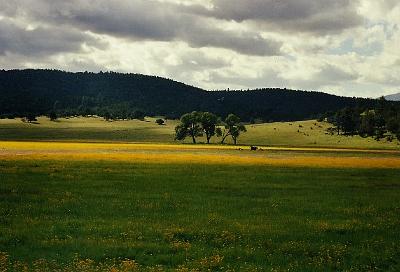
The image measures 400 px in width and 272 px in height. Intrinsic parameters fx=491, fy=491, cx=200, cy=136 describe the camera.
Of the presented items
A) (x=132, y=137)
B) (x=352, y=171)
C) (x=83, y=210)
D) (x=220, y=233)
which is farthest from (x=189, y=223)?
(x=132, y=137)

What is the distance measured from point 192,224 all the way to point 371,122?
162149mm

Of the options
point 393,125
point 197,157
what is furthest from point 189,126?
point 197,157

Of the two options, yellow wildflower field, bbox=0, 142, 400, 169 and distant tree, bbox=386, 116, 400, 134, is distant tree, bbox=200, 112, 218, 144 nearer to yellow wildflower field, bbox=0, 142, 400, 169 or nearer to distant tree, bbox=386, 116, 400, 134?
distant tree, bbox=386, 116, 400, 134

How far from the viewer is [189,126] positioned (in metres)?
158

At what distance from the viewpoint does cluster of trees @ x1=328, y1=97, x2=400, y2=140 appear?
164 m

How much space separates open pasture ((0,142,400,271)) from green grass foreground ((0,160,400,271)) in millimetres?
48

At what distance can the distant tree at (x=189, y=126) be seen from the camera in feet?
512

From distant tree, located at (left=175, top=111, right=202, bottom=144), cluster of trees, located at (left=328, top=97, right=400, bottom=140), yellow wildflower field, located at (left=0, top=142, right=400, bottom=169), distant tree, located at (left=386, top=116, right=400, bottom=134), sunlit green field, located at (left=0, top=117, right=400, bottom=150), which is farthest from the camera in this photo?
cluster of trees, located at (left=328, top=97, right=400, bottom=140)

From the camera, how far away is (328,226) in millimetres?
22531

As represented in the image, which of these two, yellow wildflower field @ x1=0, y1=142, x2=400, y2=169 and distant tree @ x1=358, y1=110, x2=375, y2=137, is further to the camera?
distant tree @ x1=358, y1=110, x2=375, y2=137

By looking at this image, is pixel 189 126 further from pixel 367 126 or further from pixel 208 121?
pixel 367 126

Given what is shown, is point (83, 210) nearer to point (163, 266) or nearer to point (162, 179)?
point (163, 266)

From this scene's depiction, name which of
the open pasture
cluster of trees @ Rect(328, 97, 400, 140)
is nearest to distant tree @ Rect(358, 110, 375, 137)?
cluster of trees @ Rect(328, 97, 400, 140)

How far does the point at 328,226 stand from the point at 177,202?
9.39 m
